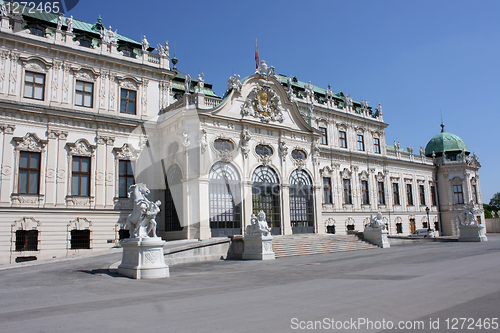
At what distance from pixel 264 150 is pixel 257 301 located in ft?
75.8

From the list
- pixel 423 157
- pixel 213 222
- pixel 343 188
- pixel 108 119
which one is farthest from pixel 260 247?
pixel 423 157

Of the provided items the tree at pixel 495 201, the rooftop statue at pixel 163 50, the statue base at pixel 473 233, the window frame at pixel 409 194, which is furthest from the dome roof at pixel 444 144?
the tree at pixel 495 201

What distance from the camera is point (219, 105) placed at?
1143 inches

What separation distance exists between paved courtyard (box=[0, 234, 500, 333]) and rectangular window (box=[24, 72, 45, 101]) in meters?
14.9

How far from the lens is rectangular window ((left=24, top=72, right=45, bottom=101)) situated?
25.7 meters

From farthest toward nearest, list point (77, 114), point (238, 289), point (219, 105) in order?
point (219, 105), point (77, 114), point (238, 289)

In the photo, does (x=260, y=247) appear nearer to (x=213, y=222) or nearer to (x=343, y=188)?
(x=213, y=222)

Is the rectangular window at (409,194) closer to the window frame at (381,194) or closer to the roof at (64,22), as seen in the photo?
the window frame at (381,194)

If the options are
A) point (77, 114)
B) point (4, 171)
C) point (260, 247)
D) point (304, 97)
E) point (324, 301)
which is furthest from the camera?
point (304, 97)

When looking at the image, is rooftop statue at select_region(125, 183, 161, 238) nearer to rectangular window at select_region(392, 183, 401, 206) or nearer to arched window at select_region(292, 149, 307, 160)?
arched window at select_region(292, 149, 307, 160)

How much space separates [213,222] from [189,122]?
7.02m

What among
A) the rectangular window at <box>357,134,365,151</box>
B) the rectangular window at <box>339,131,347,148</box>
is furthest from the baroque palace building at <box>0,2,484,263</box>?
the rectangular window at <box>357,134,365,151</box>

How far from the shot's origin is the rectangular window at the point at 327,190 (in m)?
40.2

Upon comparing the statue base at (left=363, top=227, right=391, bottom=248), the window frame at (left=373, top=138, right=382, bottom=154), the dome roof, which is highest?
the dome roof
